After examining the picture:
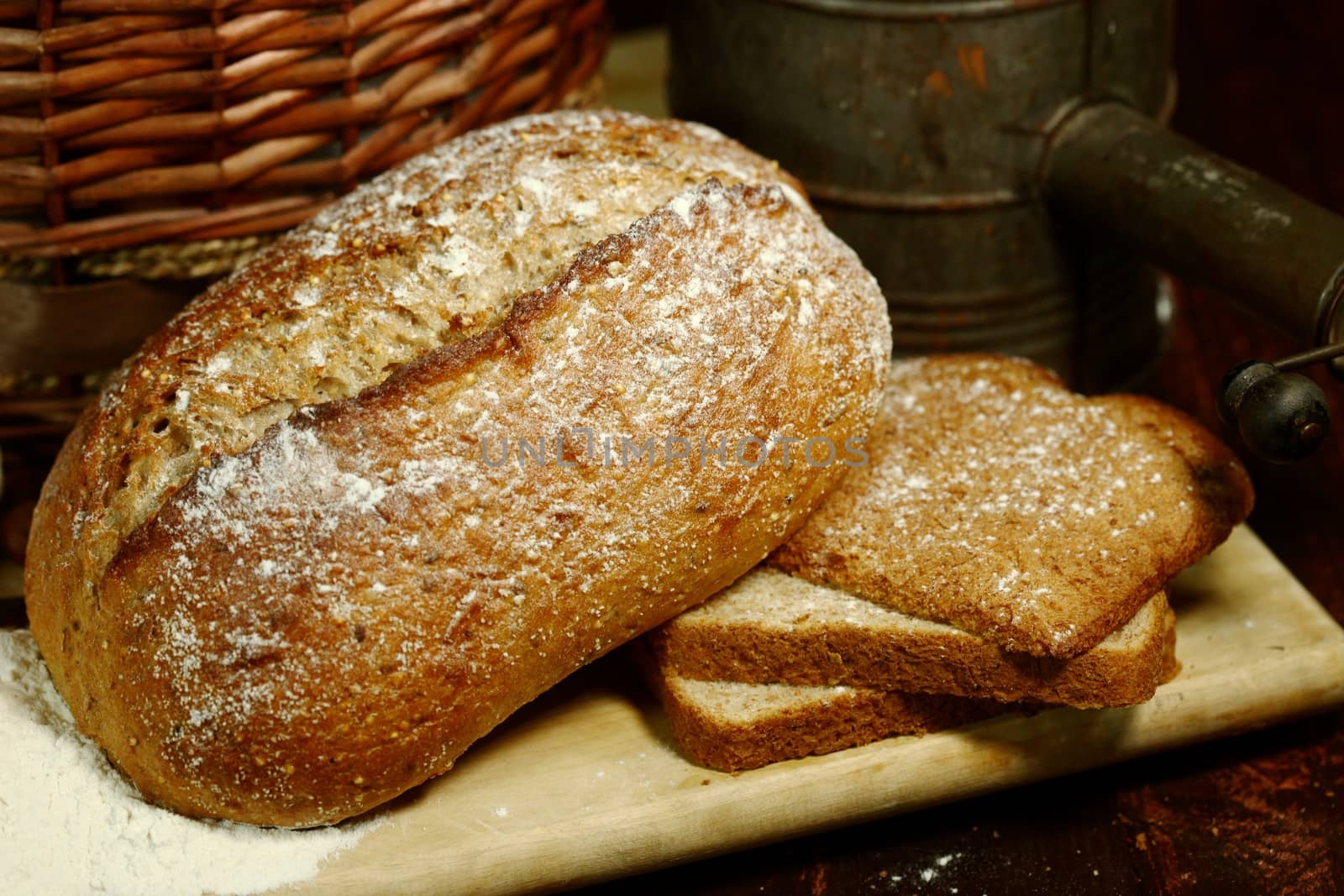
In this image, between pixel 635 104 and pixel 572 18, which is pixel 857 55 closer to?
pixel 572 18

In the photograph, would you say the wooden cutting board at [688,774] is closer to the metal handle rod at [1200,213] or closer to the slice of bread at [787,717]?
the slice of bread at [787,717]

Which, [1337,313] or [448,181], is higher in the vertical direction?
[448,181]

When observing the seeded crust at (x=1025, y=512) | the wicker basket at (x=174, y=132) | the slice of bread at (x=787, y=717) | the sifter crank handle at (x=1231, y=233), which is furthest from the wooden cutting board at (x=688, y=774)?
the wicker basket at (x=174, y=132)

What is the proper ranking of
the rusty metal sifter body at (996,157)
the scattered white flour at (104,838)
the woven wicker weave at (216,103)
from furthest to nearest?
the rusty metal sifter body at (996,157) → the woven wicker weave at (216,103) → the scattered white flour at (104,838)

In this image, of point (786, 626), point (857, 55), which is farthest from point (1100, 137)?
point (786, 626)

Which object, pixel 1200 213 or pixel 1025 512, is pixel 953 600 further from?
pixel 1200 213
